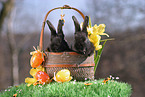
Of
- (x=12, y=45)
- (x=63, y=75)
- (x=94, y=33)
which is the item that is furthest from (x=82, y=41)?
(x=12, y=45)

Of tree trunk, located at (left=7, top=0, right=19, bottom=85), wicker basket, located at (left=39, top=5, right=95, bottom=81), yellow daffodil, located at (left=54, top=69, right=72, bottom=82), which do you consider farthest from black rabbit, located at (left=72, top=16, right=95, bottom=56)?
tree trunk, located at (left=7, top=0, right=19, bottom=85)

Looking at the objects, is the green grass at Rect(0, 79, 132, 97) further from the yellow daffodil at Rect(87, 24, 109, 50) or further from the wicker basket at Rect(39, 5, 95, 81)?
the yellow daffodil at Rect(87, 24, 109, 50)

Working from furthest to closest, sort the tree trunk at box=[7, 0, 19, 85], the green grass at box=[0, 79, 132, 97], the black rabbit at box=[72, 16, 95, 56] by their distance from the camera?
the tree trunk at box=[7, 0, 19, 85] < the black rabbit at box=[72, 16, 95, 56] < the green grass at box=[0, 79, 132, 97]

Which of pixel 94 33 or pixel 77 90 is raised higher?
pixel 94 33

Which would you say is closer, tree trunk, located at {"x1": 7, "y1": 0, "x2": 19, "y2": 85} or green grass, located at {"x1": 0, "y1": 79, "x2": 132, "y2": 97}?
green grass, located at {"x1": 0, "y1": 79, "x2": 132, "y2": 97}

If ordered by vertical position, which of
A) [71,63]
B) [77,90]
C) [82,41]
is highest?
[82,41]

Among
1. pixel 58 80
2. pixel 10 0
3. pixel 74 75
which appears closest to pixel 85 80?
pixel 74 75

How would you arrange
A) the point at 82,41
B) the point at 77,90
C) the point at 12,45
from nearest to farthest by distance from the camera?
the point at 77,90, the point at 82,41, the point at 12,45

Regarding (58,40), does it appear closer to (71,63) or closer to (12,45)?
(71,63)

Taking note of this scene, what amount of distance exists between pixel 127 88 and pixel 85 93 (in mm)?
374

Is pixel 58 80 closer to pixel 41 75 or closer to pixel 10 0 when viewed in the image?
pixel 41 75

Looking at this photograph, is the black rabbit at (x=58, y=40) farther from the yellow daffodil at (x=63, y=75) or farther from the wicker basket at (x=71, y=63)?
the yellow daffodil at (x=63, y=75)

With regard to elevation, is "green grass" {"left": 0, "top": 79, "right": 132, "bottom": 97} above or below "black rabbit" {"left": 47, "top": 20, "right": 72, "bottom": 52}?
below

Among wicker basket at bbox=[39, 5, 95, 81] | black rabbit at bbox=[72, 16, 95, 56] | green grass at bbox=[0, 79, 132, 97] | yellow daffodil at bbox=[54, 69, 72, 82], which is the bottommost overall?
green grass at bbox=[0, 79, 132, 97]
